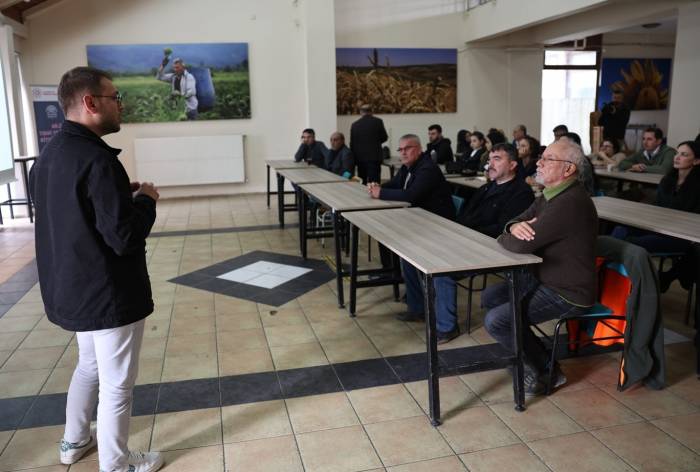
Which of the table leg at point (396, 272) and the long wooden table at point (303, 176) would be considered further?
the long wooden table at point (303, 176)

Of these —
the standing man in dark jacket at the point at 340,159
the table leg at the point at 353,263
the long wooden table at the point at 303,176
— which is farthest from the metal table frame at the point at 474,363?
the standing man in dark jacket at the point at 340,159

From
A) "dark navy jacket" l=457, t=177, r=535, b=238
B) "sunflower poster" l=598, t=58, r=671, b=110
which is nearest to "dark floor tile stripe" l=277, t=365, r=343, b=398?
"dark navy jacket" l=457, t=177, r=535, b=238

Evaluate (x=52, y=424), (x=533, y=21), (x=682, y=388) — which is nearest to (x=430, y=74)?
(x=533, y=21)

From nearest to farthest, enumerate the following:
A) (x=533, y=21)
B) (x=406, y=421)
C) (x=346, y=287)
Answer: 1. (x=406, y=421)
2. (x=346, y=287)
3. (x=533, y=21)

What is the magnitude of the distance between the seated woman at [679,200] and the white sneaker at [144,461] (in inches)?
123

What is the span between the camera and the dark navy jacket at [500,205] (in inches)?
139

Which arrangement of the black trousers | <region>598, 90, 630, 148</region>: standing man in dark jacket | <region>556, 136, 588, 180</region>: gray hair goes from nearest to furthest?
<region>556, 136, 588, 180</region>: gray hair
the black trousers
<region>598, 90, 630, 148</region>: standing man in dark jacket

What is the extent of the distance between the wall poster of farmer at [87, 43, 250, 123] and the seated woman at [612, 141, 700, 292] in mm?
7053

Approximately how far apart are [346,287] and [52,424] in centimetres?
240

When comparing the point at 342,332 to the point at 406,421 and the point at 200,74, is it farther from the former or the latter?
the point at 200,74

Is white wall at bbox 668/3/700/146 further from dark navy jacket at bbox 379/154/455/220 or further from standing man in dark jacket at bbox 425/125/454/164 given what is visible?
dark navy jacket at bbox 379/154/455/220

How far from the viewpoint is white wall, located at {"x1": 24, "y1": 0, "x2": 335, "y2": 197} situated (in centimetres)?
898

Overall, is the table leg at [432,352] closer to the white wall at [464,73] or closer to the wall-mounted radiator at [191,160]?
the wall-mounted radiator at [191,160]

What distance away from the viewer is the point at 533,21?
8102 millimetres
